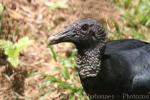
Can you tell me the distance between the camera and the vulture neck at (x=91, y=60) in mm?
5148

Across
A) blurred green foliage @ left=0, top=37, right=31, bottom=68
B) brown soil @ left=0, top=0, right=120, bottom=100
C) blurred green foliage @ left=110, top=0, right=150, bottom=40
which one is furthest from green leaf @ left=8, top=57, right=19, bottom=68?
blurred green foliage @ left=110, top=0, right=150, bottom=40

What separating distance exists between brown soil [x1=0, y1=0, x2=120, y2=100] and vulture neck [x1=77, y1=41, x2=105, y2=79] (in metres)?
1.14

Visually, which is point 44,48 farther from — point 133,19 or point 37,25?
point 133,19

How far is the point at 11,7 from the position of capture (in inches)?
279

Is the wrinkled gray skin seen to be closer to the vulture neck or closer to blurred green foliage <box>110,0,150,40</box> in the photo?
the vulture neck

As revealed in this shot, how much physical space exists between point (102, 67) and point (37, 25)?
2.05 meters

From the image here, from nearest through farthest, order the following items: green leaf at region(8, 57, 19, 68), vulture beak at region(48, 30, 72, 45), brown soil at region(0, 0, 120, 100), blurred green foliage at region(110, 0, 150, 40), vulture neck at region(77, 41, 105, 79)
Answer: vulture beak at region(48, 30, 72, 45)
vulture neck at region(77, 41, 105, 79)
green leaf at region(8, 57, 19, 68)
brown soil at region(0, 0, 120, 100)
blurred green foliage at region(110, 0, 150, 40)

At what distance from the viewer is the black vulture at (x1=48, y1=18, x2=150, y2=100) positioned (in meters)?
5.12

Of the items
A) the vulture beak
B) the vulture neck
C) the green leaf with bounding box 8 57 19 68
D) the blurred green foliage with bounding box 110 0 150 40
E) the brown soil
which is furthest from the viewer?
the blurred green foliage with bounding box 110 0 150 40

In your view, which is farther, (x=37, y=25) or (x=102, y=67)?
(x=37, y=25)

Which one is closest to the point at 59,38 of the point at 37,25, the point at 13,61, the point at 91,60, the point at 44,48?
the point at 91,60

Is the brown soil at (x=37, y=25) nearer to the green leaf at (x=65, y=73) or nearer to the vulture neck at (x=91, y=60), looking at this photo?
the green leaf at (x=65, y=73)

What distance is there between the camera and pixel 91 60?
17.0 ft

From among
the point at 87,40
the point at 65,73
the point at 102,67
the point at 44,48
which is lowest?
the point at 65,73
